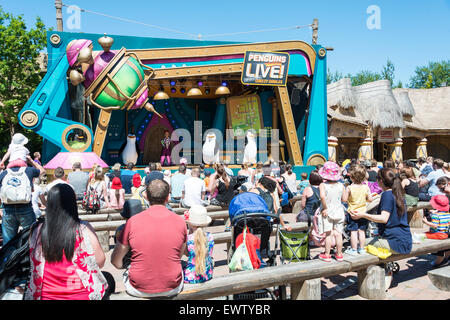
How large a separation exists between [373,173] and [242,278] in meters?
4.87

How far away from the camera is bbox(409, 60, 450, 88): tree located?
43156 mm

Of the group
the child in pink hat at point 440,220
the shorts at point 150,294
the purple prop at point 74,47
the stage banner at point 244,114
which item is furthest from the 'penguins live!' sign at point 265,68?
the shorts at point 150,294

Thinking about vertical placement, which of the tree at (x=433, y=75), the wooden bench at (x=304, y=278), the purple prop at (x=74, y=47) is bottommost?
the wooden bench at (x=304, y=278)

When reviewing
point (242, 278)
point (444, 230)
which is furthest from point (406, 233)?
point (242, 278)

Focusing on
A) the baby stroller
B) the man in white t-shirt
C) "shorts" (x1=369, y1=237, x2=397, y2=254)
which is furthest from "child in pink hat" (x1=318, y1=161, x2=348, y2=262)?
the man in white t-shirt

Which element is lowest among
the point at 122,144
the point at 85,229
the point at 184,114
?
the point at 85,229

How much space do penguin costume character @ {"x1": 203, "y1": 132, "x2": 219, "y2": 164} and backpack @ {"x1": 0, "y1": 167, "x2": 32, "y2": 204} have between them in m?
9.64

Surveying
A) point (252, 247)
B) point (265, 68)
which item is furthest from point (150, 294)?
point (265, 68)

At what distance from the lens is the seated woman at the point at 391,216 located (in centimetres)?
399

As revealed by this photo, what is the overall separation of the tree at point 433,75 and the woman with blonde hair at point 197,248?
4692 cm

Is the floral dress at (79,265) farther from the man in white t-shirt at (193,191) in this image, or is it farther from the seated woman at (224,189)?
the seated woman at (224,189)

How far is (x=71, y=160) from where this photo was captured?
1031 cm
